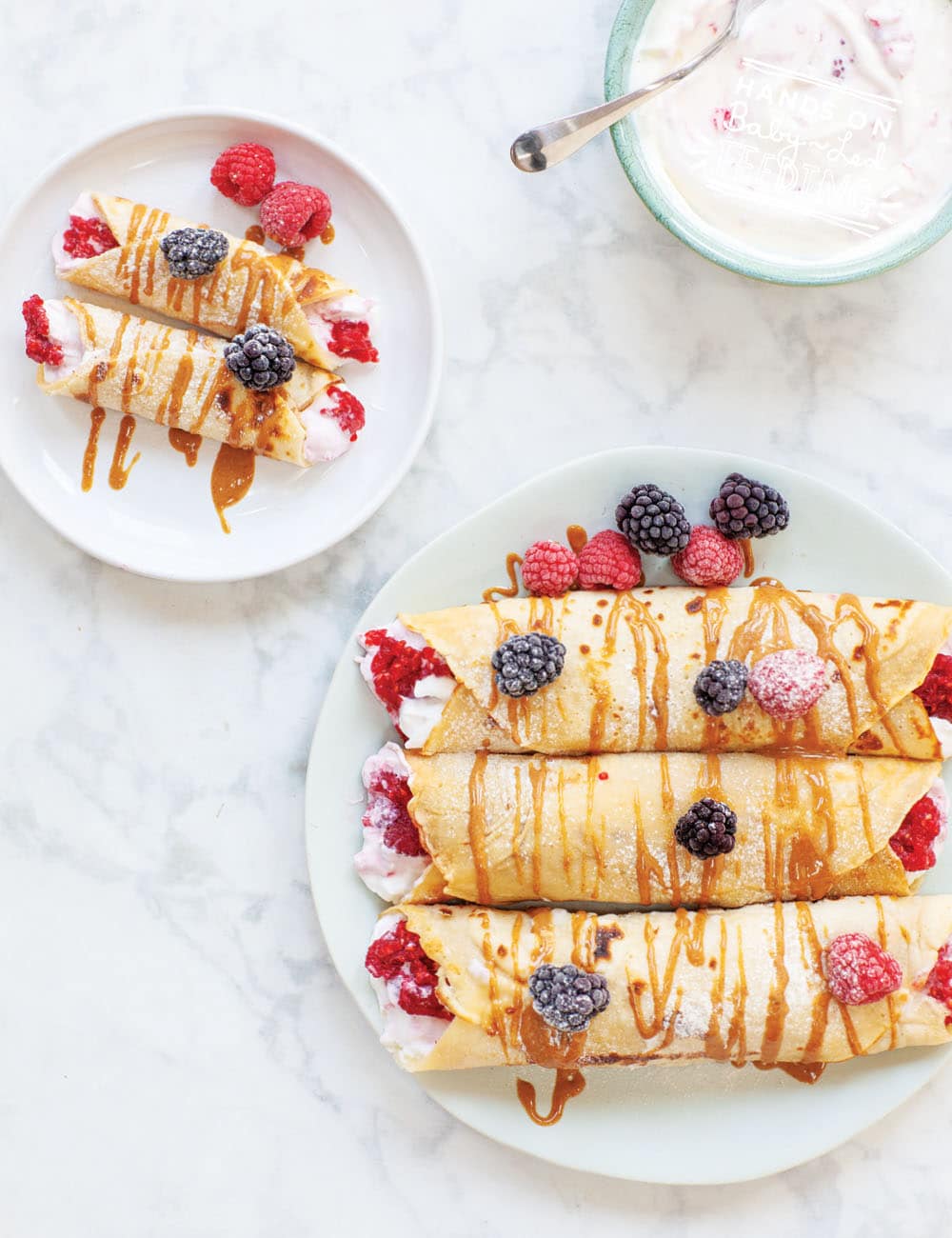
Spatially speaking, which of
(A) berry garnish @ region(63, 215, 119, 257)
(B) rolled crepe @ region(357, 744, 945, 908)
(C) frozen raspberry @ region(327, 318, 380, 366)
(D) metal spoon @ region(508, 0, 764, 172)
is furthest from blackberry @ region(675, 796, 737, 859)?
(A) berry garnish @ region(63, 215, 119, 257)

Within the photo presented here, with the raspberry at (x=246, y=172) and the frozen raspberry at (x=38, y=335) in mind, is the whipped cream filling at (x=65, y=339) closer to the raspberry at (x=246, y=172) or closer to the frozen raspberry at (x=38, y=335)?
the frozen raspberry at (x=38, y=335)

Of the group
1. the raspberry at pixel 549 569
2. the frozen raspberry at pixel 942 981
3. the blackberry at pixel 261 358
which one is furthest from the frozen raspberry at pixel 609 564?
the frozen raspberry at pixel 942 981

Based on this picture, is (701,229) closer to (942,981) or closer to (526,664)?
(526,664)

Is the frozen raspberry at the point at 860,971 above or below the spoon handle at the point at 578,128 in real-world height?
below

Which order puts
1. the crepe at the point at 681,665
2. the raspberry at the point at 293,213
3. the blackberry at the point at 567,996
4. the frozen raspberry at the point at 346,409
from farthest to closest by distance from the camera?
the frozen raspberry at the point at 346,409 → the raspberry at the point at 293,213 → the crepe at the point at 681,665 → the blackberry at the point at 567,996

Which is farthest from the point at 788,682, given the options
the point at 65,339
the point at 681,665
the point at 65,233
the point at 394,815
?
the point at 65,233
